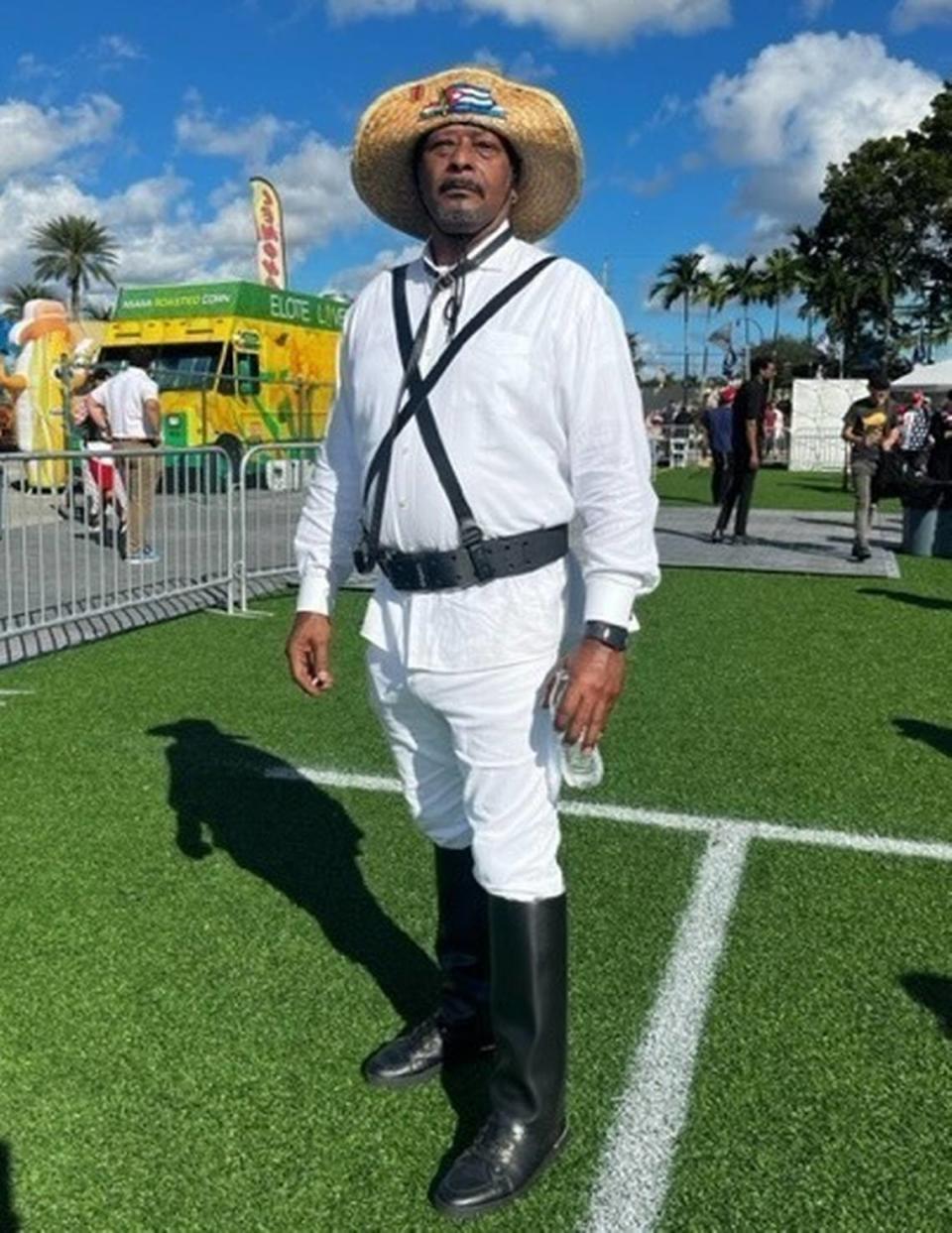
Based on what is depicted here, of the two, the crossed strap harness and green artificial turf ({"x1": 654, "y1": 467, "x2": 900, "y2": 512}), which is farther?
green artificial turf ({"x1": 654, "y1": 467, "x2": 900, "y2": 512})

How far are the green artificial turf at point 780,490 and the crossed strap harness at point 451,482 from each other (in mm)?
17841

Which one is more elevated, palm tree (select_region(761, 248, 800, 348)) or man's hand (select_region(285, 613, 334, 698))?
palm tree (select_region(761, 248, 800, 348))

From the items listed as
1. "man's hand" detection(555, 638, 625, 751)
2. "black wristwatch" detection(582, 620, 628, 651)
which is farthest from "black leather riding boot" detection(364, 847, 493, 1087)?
"black wristwatch" detection(582, 620, 628, 651)

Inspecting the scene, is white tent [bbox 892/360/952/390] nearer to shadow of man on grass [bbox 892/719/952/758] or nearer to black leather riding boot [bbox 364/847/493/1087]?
shadow of man on grass [bbox 892/719/952/758]

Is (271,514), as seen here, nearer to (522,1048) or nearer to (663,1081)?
(663,1081)

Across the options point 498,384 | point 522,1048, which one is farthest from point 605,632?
point 522,1048

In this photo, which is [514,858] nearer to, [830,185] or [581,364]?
[581,364]

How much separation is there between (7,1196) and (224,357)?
19.2 metres

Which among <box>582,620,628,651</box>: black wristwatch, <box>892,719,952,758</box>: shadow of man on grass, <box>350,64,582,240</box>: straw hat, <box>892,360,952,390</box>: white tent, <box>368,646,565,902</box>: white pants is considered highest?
<box>892,360,952,390</box>: white tent

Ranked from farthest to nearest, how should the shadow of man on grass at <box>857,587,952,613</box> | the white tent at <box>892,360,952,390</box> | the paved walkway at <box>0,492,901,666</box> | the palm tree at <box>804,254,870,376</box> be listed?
the palm tree at <box>804,254,870,376</box> < the white tent at <box>892,360,952,390</box> < the shadow of man on grass at <box>857,587,952,613</box> < the paved walkway at <box>0,492,901,666</box>

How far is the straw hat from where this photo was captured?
7.45 ft

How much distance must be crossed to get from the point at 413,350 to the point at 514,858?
104 cm

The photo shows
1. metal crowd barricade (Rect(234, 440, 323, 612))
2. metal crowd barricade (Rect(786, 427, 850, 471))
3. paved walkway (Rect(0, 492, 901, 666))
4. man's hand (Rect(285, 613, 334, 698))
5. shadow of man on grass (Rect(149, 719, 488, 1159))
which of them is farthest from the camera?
metal crowd barricade (Rect(786, 427, 850, 471))

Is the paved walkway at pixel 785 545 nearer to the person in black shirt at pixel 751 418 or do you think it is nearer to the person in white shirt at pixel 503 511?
the person in black shirt at pixel 751 418
